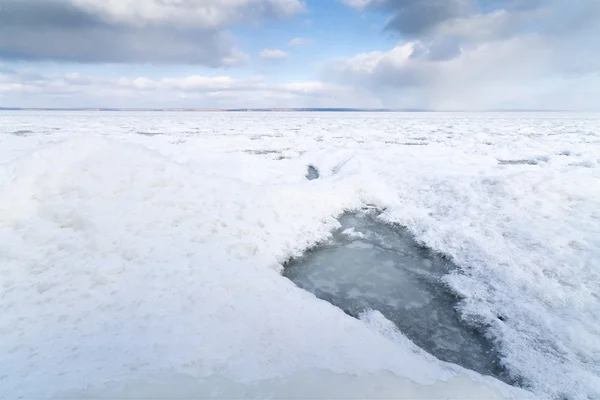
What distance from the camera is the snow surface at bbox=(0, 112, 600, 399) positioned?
3.04 metres

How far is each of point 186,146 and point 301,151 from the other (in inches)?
291

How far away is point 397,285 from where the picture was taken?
561 centimetres

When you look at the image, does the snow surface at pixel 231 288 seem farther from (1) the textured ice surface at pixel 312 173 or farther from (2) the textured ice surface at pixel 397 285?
(1) the textured ice surface at pixel 312 173

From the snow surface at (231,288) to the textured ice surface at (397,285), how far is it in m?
0.26

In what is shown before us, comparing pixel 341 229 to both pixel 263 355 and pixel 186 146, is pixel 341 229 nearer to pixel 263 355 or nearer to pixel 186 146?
pixel 263 355

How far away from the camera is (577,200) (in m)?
8.46

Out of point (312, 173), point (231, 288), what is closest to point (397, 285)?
point (231, 288)

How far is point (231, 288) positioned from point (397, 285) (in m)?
2.89

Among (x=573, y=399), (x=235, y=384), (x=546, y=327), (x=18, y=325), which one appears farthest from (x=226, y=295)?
(x=546, y=327)

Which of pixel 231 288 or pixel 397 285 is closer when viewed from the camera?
pixel 231 288

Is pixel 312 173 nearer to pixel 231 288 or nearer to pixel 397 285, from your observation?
pixel 397 285

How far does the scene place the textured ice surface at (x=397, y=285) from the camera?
417cm

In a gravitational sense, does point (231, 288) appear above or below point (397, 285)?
above

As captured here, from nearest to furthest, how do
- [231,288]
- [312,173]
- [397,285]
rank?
1. [231,288]
2. [397,285]
3. [312,173]
